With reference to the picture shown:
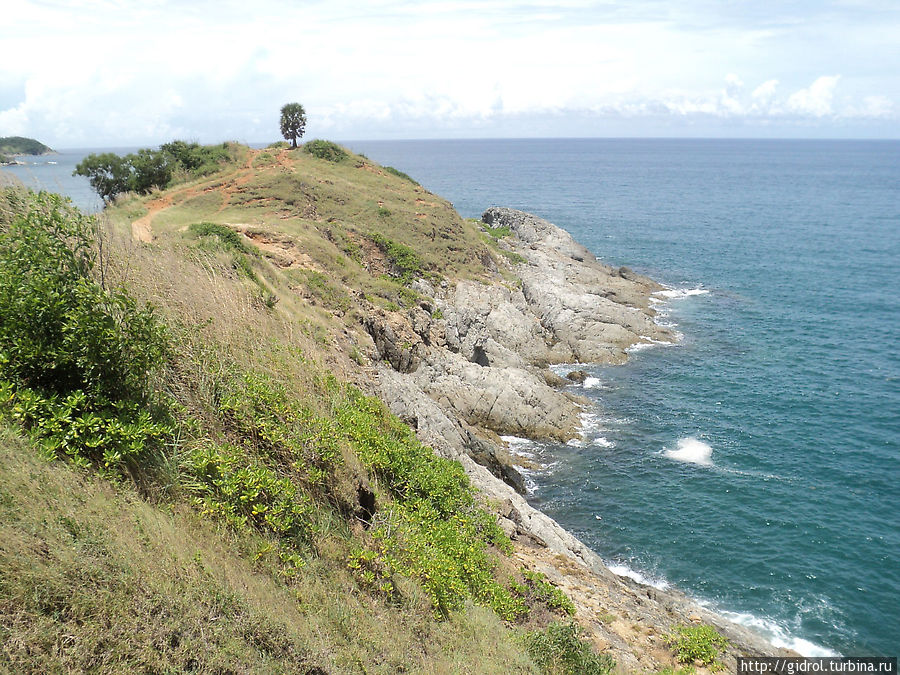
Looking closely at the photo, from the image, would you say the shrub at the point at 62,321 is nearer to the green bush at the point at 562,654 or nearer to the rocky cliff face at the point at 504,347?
the green bush at the point at 562,654

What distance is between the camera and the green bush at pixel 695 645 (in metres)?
14.7

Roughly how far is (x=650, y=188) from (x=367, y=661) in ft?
510

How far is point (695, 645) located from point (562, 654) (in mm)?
6789

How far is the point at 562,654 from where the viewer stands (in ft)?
34.4

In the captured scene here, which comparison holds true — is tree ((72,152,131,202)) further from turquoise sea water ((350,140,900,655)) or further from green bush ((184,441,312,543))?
green bush ((184,441,312,543))

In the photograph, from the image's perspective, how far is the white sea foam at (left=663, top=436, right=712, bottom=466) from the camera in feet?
98.6

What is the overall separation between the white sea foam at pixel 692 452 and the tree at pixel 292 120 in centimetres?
4363

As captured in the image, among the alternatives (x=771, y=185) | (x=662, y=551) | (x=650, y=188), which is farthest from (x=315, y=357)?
(x=771, y=185)

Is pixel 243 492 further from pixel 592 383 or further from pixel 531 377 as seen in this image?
pixel 592 383

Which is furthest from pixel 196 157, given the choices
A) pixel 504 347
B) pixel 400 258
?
pixel 504 347

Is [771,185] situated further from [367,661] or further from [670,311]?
[367,661]

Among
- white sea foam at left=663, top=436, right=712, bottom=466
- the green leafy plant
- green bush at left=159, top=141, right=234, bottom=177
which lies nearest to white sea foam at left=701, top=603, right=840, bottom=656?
white sea foam at left=663, top=436, right=712, bottom=466

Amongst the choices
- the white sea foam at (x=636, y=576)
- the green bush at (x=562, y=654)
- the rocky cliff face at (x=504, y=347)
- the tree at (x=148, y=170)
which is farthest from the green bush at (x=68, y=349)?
the tree at (x=148, y=170)

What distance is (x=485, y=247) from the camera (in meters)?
48.8
